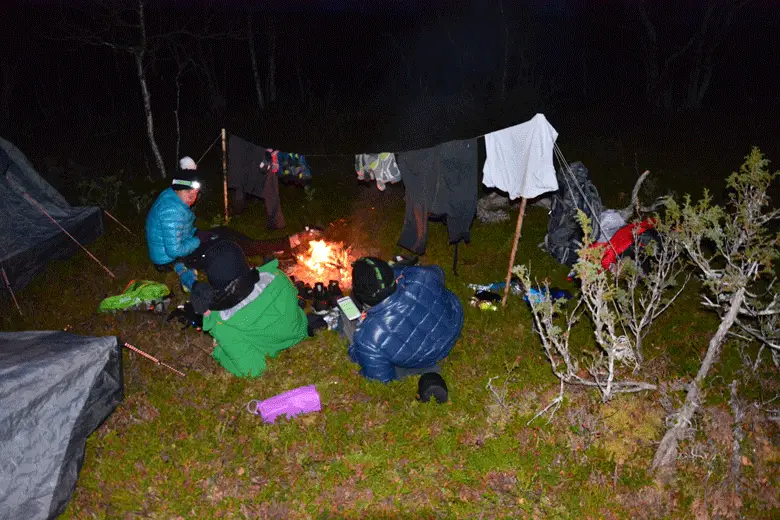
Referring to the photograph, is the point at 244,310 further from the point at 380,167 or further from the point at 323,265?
the point at 380,167

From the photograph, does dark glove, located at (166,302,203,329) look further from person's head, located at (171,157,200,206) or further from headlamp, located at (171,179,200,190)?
headlamp, located at (171,179,200,190)

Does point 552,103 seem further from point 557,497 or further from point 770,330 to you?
point 557,497

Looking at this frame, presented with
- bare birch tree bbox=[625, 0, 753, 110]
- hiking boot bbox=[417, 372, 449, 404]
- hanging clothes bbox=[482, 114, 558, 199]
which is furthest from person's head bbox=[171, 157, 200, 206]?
bare birch tree bbox=[625, 0, 753, 110]

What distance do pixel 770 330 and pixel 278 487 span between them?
5.25 meters

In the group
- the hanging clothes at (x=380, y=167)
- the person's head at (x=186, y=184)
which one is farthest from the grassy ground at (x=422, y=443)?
the hanging clothes at (x=380, y=167)

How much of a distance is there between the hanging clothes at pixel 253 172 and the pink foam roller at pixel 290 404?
4.29 m

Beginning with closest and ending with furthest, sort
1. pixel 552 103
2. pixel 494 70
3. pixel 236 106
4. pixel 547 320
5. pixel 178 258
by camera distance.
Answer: pixel 547 320, pixel 178 258, pixel 552 103, pixel 236 106, pixel 494 70

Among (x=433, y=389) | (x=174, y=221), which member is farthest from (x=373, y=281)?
(x=174, y=221)

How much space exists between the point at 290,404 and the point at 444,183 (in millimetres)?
3573

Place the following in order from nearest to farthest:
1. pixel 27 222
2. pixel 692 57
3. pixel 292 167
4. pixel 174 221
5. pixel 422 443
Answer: pixel 422 443 < pixel 174 221 < pixel 27 222 < pixel 292 167 < pixel 692 57

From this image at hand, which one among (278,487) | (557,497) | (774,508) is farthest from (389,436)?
(774,508)

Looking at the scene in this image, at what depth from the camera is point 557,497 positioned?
4465 mm

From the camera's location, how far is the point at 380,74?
29.4 meters

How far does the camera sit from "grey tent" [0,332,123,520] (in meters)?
4.09
